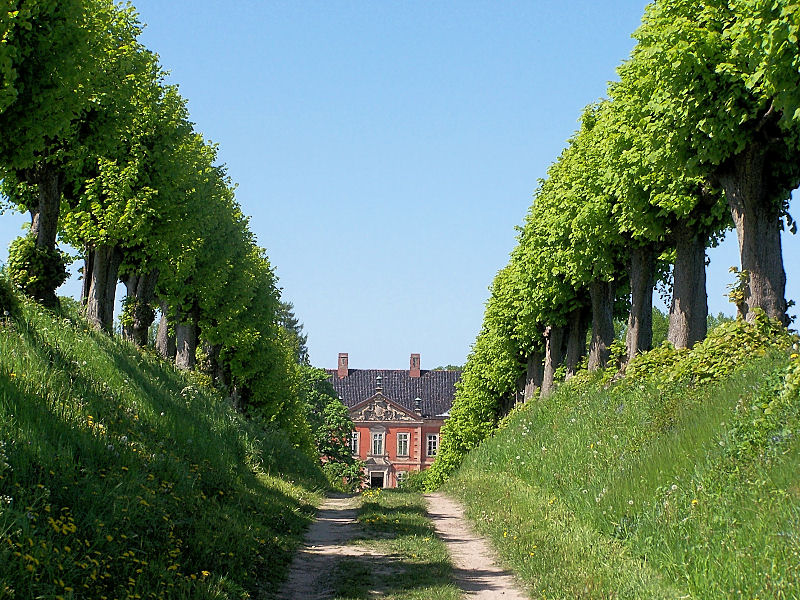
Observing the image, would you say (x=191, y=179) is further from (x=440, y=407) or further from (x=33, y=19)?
(x=440, y=407)

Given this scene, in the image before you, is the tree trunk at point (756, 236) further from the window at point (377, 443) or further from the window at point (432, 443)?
the window at point (432, 443)

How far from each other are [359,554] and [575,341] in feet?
71.0

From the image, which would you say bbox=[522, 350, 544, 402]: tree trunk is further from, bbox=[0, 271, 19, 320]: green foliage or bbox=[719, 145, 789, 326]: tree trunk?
bbox=[0, 271, 19, 320]: green foliage

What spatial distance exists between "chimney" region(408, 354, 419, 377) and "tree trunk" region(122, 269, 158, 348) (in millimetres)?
89368

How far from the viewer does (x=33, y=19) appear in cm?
1666

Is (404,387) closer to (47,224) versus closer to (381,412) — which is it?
(381,412)

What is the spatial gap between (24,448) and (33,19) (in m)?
10.1

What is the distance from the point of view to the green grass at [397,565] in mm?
10688

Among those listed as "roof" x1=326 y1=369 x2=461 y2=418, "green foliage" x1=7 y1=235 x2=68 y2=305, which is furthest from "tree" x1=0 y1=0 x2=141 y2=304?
"roof" x1=326 y1=369 x2=461 y2=418

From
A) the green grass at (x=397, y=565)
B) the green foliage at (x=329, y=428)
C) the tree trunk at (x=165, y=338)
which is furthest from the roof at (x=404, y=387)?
the green grass at (x=397, y=565)

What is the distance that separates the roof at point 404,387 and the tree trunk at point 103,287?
8741cm

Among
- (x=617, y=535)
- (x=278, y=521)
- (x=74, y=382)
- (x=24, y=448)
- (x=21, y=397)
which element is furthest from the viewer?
(x=278, y=521)

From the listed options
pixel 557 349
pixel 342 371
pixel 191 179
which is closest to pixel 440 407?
pixel 342 371

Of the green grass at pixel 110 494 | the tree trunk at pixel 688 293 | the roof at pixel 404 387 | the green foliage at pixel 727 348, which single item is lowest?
the green grass at pixel 110 494
